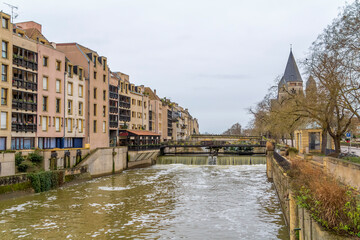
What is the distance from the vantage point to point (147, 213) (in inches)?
867

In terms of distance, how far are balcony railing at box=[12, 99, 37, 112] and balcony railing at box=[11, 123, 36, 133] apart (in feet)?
5.57

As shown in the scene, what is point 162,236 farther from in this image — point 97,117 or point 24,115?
point 97,117

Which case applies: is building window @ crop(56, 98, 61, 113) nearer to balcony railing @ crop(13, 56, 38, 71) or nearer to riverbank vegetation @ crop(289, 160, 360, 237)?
balcony railing @ crop(13, 56, 38, 71)

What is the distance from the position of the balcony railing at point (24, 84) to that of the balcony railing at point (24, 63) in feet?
5.50

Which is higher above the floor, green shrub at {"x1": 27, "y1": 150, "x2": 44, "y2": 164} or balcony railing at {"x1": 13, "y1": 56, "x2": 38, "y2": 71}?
balcony railing at {"x1": 13, "y1": 56, "x2": 38, "y2": 71}

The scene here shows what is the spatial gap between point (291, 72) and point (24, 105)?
96338mm

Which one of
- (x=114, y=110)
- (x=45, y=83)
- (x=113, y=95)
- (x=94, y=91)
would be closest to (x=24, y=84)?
(x=45, y=83)

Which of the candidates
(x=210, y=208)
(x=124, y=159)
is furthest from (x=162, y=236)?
(x=124, y=159)

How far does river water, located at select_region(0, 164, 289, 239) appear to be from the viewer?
17.6 meters

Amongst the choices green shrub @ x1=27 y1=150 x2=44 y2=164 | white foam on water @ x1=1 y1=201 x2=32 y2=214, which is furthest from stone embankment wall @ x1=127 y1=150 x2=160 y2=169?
white foam on water @ x1=1 y1=201 x2=32 y2=214

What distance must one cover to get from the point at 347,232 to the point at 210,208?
53.8ft

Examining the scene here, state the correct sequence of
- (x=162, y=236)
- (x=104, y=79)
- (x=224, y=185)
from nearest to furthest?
(x=162, y=236)
(x=224, y=185)
(x=104, y=79)

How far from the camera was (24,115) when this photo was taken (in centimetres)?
3644

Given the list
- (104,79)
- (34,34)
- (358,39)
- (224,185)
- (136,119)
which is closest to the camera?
(358,39)
